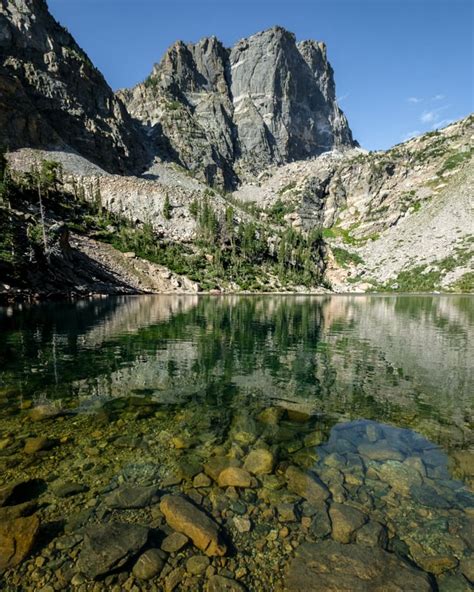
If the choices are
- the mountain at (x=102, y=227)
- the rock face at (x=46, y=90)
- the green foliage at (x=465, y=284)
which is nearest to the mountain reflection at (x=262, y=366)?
the mountain at (x=102, y=227)

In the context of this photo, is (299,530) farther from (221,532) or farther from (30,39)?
(30,39)

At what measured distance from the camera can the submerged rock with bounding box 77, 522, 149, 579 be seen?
664 cm

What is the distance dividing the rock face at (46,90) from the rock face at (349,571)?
18467cm

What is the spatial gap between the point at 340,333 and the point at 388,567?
33.7 meters

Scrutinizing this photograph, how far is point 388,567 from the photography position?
6.90m

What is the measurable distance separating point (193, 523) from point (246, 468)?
3069 mm

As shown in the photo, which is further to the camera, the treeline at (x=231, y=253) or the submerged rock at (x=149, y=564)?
the treeline at (x=231, y=253)

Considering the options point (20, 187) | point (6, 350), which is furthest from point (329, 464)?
point (20, 187)

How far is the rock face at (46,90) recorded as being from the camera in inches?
5901

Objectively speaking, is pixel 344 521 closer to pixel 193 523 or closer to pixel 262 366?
pixel 193 523

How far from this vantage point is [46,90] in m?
173

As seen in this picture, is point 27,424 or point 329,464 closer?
point 329,464

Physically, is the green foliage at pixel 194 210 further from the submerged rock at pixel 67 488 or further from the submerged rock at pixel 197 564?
the submerged rock at pixel 197 564

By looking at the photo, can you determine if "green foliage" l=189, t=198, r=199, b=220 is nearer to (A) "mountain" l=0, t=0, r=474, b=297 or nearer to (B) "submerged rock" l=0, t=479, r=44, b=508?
(A) "mountain" l=0, t=0, r=474, b=297
